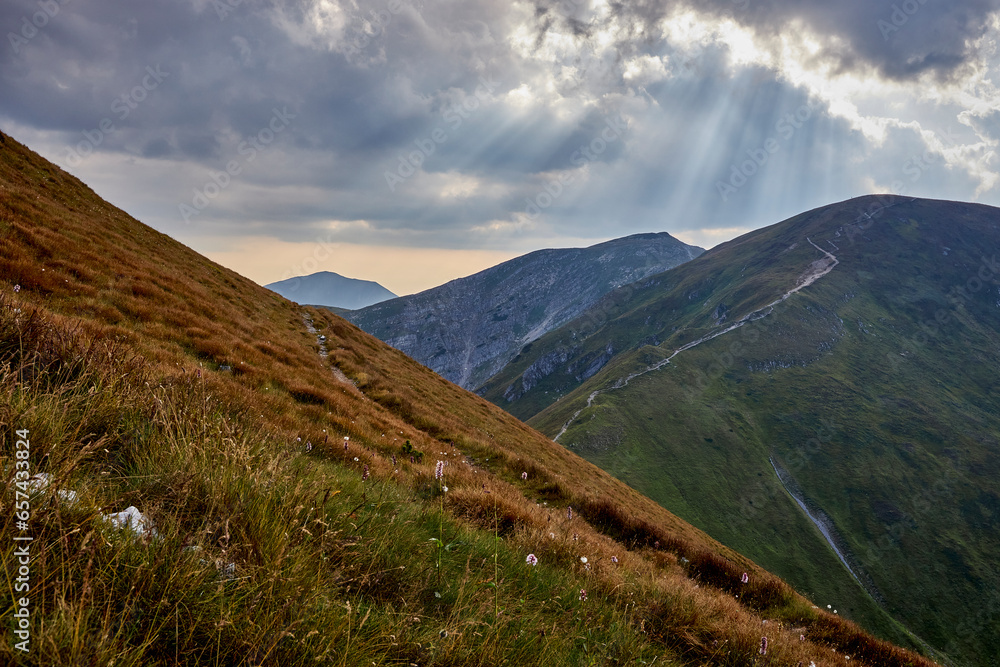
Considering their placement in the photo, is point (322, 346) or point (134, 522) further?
point (322, 346)

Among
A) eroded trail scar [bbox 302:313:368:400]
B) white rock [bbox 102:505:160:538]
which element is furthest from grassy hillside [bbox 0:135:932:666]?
eroded trail scar [bbox 302:313:368:400]

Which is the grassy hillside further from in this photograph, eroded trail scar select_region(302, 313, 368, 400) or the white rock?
eroded trail scar select_region(302, 313, 368, 400)

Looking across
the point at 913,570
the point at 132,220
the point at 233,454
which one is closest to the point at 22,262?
the point at 233,454

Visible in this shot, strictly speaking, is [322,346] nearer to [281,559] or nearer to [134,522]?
[134,522]

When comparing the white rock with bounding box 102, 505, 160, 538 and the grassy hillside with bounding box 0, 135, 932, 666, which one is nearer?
the grassy hillside with bounding box 0, 135, 932, 666

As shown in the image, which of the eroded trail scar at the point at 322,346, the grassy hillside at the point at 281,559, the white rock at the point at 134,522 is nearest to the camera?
the grassy hillside at the point at 281,559

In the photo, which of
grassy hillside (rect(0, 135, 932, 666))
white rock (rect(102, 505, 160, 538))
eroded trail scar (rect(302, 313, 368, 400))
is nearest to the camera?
grassy hillside (rect(0, 135, 932, 666))

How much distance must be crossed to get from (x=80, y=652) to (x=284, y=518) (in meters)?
1.32

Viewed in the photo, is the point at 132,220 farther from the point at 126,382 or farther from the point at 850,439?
the point at 850,439

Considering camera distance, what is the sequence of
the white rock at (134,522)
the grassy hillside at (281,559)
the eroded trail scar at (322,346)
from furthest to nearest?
1. the eroded trail scar at (322,346)
2. the white rock at (134,522)
3. the grassy hillside at (281,559)

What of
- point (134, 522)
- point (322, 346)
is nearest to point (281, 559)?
point (134, 522)

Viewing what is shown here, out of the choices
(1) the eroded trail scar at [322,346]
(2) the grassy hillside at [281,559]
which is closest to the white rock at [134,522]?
(2) the grassy hillside at [281,559]

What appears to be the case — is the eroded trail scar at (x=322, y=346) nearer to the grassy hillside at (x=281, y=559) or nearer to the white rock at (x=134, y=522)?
the grassy hillside at (x=281, y=559)

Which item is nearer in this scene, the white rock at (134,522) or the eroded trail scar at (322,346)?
the white rock at (134,522)
